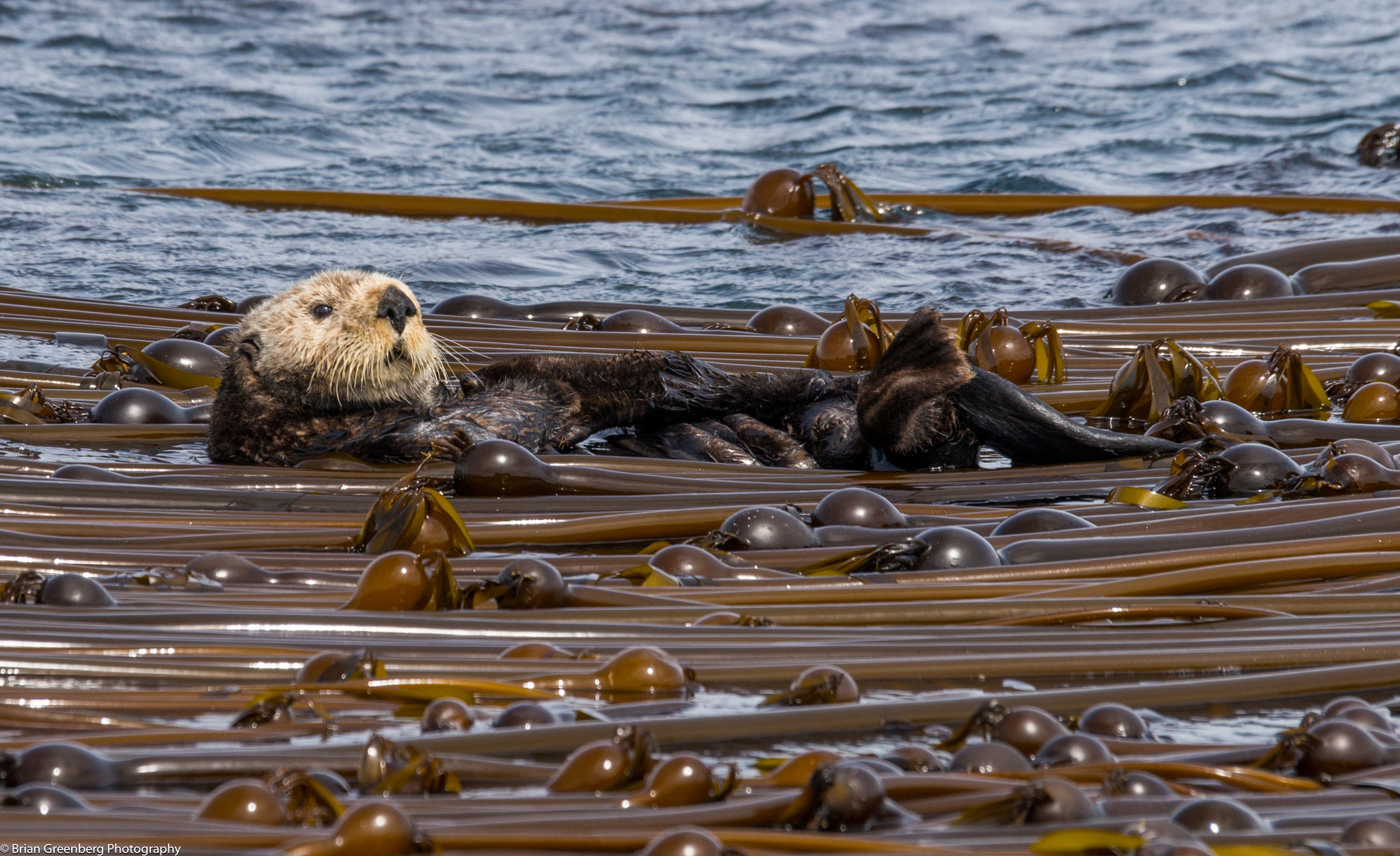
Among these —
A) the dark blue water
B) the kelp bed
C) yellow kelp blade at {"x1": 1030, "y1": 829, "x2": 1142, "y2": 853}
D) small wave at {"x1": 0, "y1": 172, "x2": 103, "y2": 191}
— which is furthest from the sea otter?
small wave at {"x1": 0, "y1": 172, "x2": 103, "y2": 191}

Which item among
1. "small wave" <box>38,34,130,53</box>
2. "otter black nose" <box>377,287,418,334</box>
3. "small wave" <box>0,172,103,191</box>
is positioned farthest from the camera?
"small wave" <box>38,34,130,53</box>

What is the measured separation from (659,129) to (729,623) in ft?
36.2

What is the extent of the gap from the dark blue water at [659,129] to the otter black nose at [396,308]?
3.36m

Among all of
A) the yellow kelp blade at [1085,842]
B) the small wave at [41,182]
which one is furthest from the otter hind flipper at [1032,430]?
the small wave at [41,182]

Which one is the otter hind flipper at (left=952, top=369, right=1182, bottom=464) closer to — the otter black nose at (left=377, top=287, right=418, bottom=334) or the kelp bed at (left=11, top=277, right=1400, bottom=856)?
the kelp bed at (left=11, top=277, right=1400, bottom=856)

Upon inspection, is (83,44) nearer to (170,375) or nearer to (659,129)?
(659,129)

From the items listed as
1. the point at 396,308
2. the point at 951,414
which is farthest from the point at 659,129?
the point at 951,414

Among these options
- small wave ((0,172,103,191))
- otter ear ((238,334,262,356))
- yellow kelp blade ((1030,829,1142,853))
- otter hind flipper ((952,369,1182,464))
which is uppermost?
small wave ((0,172,103,191))

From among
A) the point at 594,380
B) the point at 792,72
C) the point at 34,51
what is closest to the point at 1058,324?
the point at 594,380

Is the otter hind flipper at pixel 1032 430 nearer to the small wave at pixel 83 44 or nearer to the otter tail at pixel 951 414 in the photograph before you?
the otter tail at pixel 951 414

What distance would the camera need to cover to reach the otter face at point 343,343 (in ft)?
13.3

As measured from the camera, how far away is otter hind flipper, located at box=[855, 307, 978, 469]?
3695 millimetres

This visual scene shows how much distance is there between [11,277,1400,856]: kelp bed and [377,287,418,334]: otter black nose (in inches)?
17.7

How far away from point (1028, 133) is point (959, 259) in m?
5.11
